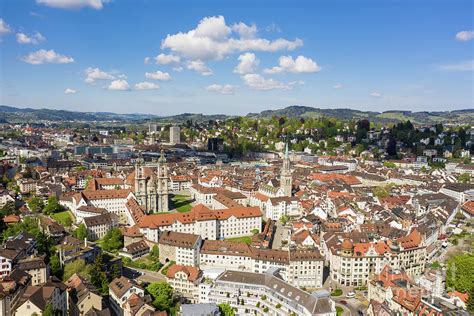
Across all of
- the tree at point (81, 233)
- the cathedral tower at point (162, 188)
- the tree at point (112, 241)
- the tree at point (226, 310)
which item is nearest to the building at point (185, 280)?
the tree at point (226, 310)

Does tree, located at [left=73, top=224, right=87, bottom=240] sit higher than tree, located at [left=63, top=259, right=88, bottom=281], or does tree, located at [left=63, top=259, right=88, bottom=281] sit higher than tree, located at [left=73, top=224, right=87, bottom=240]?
tree, located at [left=73, top=224, right=87, bottom=240]

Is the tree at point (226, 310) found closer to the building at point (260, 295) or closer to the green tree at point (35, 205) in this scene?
the building at point (260, 295)

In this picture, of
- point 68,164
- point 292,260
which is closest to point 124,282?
point 292,260

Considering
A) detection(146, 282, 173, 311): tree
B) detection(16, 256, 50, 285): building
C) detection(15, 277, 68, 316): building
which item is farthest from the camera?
detection(16, 256, 50, 285): building

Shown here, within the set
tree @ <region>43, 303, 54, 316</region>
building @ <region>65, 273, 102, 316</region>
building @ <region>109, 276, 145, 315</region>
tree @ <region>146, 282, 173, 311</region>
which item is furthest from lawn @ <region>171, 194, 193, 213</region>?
tree @ <region>43, 303, 54, 316</region>

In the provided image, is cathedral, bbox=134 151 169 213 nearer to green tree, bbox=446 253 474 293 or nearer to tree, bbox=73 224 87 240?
tree, bbox=73 224 87 240

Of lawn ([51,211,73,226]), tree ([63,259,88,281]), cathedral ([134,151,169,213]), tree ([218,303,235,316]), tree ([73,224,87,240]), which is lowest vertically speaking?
tree ([218,303,235,316])

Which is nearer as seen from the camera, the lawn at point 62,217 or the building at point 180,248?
the building at point 180,248

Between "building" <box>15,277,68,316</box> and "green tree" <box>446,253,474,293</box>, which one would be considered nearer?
"building" <box>15,277,68,316</box>
